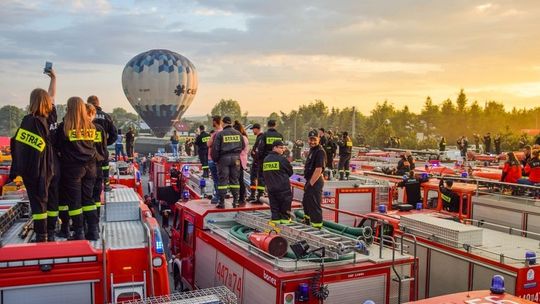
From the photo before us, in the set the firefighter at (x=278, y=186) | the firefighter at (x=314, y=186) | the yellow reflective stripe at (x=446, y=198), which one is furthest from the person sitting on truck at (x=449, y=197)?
the firefighter at (x=278, y=186)

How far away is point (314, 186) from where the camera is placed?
8109 mm

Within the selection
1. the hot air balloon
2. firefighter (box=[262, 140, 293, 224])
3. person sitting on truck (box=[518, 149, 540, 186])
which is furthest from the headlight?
the hot air balloon

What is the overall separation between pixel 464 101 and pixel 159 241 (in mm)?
71612

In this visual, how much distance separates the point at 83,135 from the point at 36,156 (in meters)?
0.66

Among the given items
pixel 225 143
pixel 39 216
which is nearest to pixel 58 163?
pixel 39 216

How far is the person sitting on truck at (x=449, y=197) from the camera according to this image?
10.6 m

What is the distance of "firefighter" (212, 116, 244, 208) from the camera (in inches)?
360

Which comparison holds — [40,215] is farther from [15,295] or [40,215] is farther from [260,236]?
[260,236]

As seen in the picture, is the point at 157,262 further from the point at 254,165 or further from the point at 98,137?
the point at 254,165

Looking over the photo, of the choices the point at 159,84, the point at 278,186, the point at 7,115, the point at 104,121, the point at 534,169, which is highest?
the point at 159,84

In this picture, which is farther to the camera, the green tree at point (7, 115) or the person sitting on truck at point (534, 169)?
the green tree at point (7, 115)

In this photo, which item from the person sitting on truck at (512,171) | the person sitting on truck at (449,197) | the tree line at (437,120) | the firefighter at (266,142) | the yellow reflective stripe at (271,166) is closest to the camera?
the yellow reflective stripe at (271,166)

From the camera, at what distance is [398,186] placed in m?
13.0

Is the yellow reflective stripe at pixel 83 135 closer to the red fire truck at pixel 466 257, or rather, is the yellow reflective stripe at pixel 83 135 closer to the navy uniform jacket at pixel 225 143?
the navy uniform jacket at pixel 225 143
